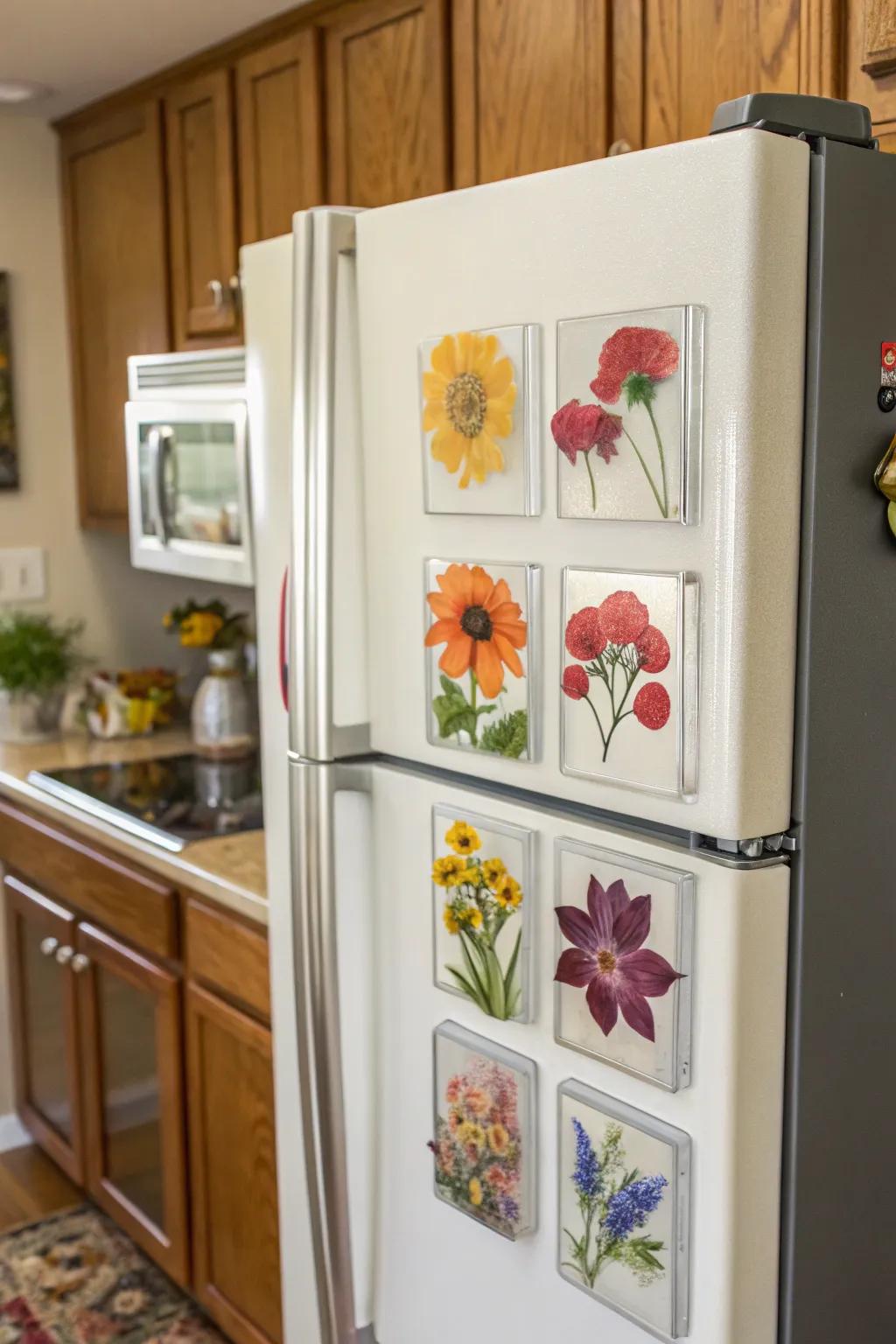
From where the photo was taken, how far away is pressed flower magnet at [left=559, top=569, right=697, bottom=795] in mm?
1012

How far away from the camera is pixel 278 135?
7.11ft

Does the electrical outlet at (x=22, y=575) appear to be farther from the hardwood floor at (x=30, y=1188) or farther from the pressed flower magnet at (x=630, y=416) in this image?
the pressed flower magnet at (x=630, y=416)

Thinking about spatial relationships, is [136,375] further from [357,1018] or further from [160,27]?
[357,1018]

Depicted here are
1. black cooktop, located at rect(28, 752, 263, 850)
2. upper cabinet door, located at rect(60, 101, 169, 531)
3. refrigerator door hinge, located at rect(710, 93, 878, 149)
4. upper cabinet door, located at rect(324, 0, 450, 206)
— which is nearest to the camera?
refrigerator door hinge, located at rect(710, 93, 878, 149)

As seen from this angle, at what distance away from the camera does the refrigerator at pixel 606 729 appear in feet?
3.24

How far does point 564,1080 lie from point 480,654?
38 cm

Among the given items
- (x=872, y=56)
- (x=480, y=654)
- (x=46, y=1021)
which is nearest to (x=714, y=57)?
(x=872, y=56)

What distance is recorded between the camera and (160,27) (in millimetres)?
2207

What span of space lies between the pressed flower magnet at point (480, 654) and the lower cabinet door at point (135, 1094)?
1083 millimetres

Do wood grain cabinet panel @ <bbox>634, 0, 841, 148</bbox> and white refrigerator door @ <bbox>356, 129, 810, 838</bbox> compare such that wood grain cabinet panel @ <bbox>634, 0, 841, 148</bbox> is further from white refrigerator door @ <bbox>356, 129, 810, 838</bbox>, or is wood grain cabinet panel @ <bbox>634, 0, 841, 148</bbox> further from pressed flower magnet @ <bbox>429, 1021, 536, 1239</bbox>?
pressed flower magnet @ <bbox>429, 1021, 536, 1239</bbox>

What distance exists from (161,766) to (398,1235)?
143 cm

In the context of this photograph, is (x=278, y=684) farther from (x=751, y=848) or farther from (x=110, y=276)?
(x=110, y=276)

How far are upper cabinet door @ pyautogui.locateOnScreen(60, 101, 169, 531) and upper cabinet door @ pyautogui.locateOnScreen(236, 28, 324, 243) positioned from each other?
319mm

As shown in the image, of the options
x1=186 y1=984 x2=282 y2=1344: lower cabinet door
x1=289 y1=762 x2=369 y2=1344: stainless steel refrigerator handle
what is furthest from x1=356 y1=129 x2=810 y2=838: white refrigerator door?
x1=186 y1=984 x2=282 y2=1344: lower cabinet door
